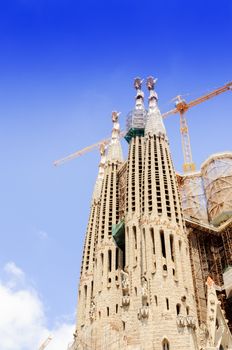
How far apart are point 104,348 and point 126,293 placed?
579 cm

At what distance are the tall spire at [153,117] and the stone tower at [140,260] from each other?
0.12 m

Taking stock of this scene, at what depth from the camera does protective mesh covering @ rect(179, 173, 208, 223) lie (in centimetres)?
5828

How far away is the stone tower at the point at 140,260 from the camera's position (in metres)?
37.2

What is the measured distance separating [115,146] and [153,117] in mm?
10773

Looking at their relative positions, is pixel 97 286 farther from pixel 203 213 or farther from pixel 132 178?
pixel 203 213

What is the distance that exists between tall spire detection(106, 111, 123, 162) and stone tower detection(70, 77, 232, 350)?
2.98 ft

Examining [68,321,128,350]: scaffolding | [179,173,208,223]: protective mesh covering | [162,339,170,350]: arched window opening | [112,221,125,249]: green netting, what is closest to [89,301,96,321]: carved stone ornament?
[68,321,128,350]: scaffolding

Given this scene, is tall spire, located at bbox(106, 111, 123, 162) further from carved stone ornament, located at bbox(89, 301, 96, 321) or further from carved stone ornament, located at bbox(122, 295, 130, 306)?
carved stone ornament, located at bbox(122, 295, 130, 306)

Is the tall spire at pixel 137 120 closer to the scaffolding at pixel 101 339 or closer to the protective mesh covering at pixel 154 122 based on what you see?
the protective mesh covering at pixel 154 122

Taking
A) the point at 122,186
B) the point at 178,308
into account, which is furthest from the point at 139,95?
the point at 178,308

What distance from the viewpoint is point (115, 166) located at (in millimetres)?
62312

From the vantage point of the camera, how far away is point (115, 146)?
6669 cm

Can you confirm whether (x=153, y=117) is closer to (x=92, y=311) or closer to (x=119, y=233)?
(x=119, y=233)

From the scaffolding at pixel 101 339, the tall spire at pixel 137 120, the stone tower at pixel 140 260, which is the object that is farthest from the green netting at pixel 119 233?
the tall spire at pixel 137 120
